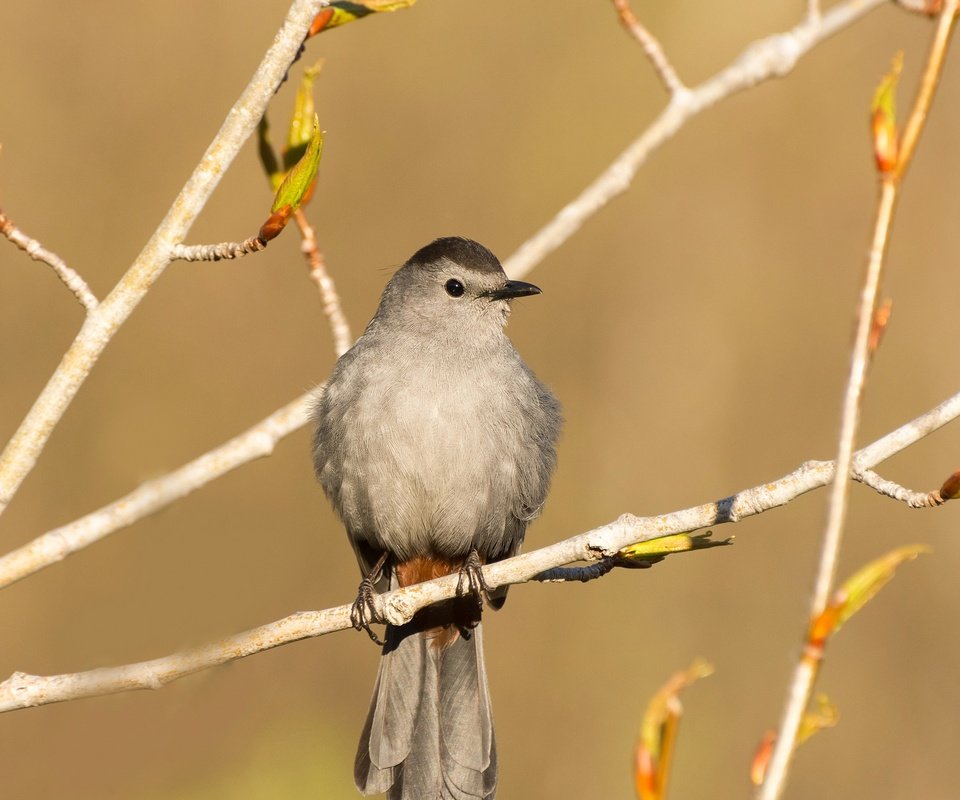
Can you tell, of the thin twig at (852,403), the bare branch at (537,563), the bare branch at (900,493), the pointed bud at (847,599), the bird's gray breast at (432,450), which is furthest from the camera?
the bird's gray breast at (432,450)

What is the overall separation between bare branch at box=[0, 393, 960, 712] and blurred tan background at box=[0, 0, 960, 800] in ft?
9.19

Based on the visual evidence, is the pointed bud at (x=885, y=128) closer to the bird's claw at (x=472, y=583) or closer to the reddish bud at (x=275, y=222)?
the reddish bud at (x=275, y=222)

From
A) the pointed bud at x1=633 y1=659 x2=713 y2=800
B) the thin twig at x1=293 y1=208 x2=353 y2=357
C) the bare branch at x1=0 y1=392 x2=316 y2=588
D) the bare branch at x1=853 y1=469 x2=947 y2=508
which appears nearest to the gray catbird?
the thin twig at x1=293 y1=208 x2=353 y2=357

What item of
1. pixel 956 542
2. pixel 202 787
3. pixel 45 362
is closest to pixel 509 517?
pixel 202 787

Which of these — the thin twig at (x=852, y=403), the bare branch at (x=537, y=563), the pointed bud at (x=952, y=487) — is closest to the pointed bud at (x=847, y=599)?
the thin twig at (x=852, y=403)

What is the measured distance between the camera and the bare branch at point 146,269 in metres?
3.15

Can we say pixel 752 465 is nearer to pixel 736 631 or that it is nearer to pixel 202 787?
pixel 736 631

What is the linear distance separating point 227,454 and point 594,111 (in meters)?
5.12

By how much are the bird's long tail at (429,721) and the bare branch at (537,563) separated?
53.1 inches

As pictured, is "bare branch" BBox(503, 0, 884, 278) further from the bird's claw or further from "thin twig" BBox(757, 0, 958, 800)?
"thin twig" BBox(757, 0, 958, 800)

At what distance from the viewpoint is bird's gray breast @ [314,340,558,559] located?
4734 mm

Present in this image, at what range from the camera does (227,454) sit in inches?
154

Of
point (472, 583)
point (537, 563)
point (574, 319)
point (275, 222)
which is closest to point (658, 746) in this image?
point (537, 563)

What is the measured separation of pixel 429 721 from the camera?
5.00 metres
